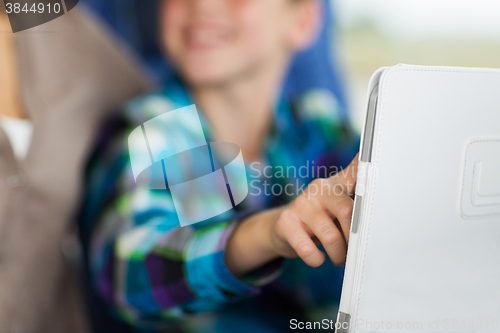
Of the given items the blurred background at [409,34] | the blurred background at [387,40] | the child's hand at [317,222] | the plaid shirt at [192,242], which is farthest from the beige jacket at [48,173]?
the blurred background at [409,34]

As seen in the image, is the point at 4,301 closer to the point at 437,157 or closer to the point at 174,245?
the point at 174,245

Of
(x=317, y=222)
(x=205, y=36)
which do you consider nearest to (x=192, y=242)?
(x=317, y=222)

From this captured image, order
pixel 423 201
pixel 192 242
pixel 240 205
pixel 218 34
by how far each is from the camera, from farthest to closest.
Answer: pixel 218 34 → pixel 240 205 → pixel 192 242 → pixel 423 201

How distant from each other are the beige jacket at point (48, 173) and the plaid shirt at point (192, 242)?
0.04m

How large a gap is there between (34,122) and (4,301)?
0.77ft

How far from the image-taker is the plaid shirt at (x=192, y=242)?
0.42 meters

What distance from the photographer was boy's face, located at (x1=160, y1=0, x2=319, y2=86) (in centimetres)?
69

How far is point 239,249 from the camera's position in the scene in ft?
1.33

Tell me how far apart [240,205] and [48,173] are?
0.89 feet

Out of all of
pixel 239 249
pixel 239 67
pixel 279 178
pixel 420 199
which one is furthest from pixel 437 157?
pixel 239 67

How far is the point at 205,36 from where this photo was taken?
0.69 metres

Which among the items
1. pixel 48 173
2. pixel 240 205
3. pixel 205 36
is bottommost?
pixel 240 205

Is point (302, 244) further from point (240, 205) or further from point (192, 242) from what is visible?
point (240, 205)

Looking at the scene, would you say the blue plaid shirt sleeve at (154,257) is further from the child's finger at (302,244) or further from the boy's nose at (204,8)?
the boy's nose at (204,8)
